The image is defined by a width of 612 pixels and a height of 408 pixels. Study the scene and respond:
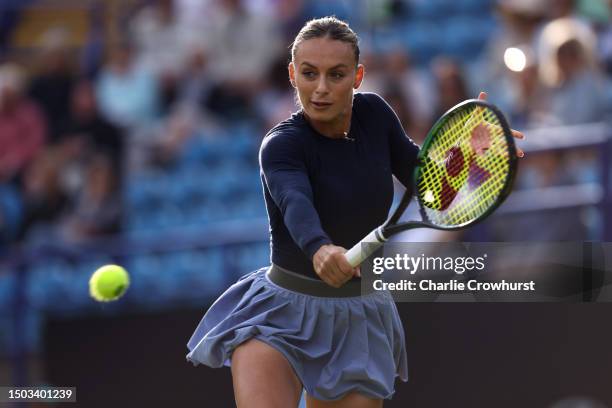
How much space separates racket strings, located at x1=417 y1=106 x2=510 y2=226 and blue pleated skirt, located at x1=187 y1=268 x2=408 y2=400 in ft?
1.46

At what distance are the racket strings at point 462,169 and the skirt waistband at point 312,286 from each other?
1.26 ft

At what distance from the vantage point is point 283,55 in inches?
394

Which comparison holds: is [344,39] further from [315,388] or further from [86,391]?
[86,391]

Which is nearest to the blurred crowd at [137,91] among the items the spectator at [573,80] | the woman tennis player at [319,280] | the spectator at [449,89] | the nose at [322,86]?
the spectator at [449,89]

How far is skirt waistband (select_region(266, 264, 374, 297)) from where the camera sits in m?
4.06

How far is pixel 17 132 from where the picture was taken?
1058cm

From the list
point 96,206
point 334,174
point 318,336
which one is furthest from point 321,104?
point 96,206

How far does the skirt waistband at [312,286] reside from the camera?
406 cm

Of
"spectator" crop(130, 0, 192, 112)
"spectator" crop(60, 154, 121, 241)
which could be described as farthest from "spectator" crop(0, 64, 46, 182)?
"spectator" crop(130, 0, 192, 112)

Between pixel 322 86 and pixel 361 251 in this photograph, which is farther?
pixel 322 86

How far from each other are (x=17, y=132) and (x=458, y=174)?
A: 24.0 ft

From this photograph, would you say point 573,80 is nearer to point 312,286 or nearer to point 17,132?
point 312,286

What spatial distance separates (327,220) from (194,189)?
20.5 feet

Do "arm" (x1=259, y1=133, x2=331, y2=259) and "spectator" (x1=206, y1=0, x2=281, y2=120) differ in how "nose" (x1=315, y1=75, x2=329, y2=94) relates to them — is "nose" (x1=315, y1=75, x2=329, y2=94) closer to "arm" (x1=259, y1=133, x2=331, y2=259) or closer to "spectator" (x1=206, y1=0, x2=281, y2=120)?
"arm" (x1=259, y1=133, x2=331, y2=259)
